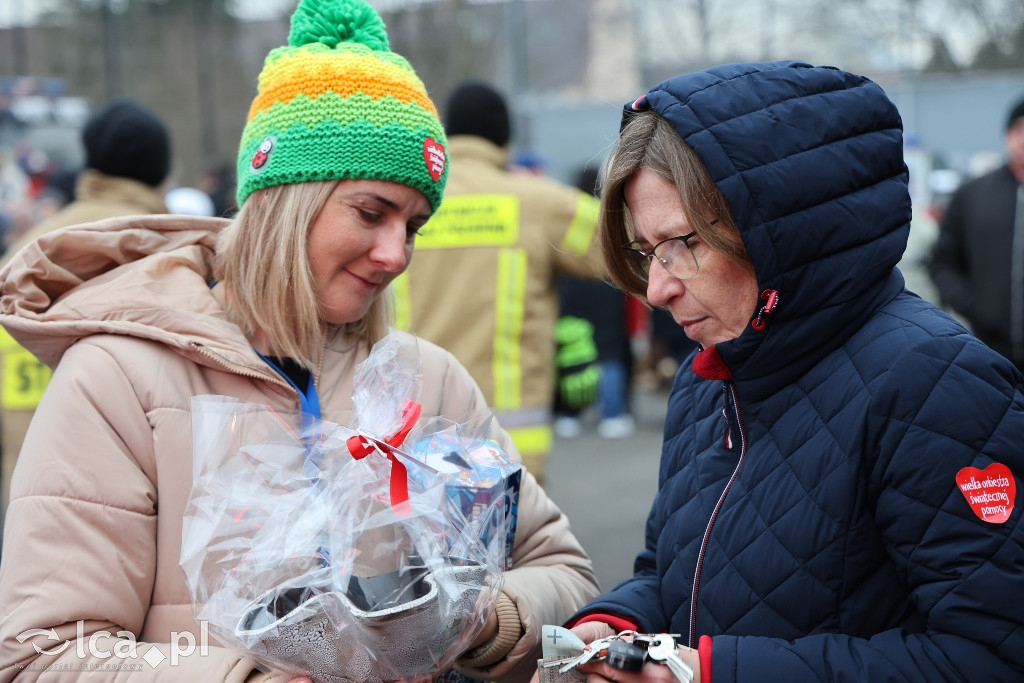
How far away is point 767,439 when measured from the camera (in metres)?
1.81

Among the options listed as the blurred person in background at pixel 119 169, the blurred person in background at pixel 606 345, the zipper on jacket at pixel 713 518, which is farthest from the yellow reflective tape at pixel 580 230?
the blurred person in background at pixel 606 345

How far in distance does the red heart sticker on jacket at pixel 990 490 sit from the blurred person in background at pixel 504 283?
2.68m

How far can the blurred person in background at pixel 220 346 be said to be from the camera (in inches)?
70.9

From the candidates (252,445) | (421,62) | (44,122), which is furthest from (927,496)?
(44,122)

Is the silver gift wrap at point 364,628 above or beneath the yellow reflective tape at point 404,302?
above

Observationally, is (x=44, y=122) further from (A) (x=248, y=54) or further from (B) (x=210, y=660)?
(B) (x=210, y=660)

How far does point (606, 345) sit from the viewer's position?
978cm

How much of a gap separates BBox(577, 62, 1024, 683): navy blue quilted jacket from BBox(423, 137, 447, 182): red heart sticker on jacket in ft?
1.87

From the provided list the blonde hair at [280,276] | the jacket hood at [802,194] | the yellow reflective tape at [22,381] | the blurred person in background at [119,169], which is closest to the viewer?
the jacket hood at [802,194]

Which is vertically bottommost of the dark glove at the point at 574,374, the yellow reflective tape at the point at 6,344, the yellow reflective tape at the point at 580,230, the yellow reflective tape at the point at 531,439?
the dark glove at the point at 574,374

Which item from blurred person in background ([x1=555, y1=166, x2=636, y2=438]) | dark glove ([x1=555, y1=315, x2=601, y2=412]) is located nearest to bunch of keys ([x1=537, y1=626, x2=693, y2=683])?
dark glove ([x1=555, y1=315, x2=601, y2=412])

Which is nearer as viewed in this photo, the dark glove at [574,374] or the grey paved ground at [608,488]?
the dark glove at [574,374]

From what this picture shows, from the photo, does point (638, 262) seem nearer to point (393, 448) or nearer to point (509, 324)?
point (393, 448)

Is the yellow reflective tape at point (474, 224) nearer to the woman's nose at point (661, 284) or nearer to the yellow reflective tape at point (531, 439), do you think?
the yellow reflective tape at point (531, 439)
